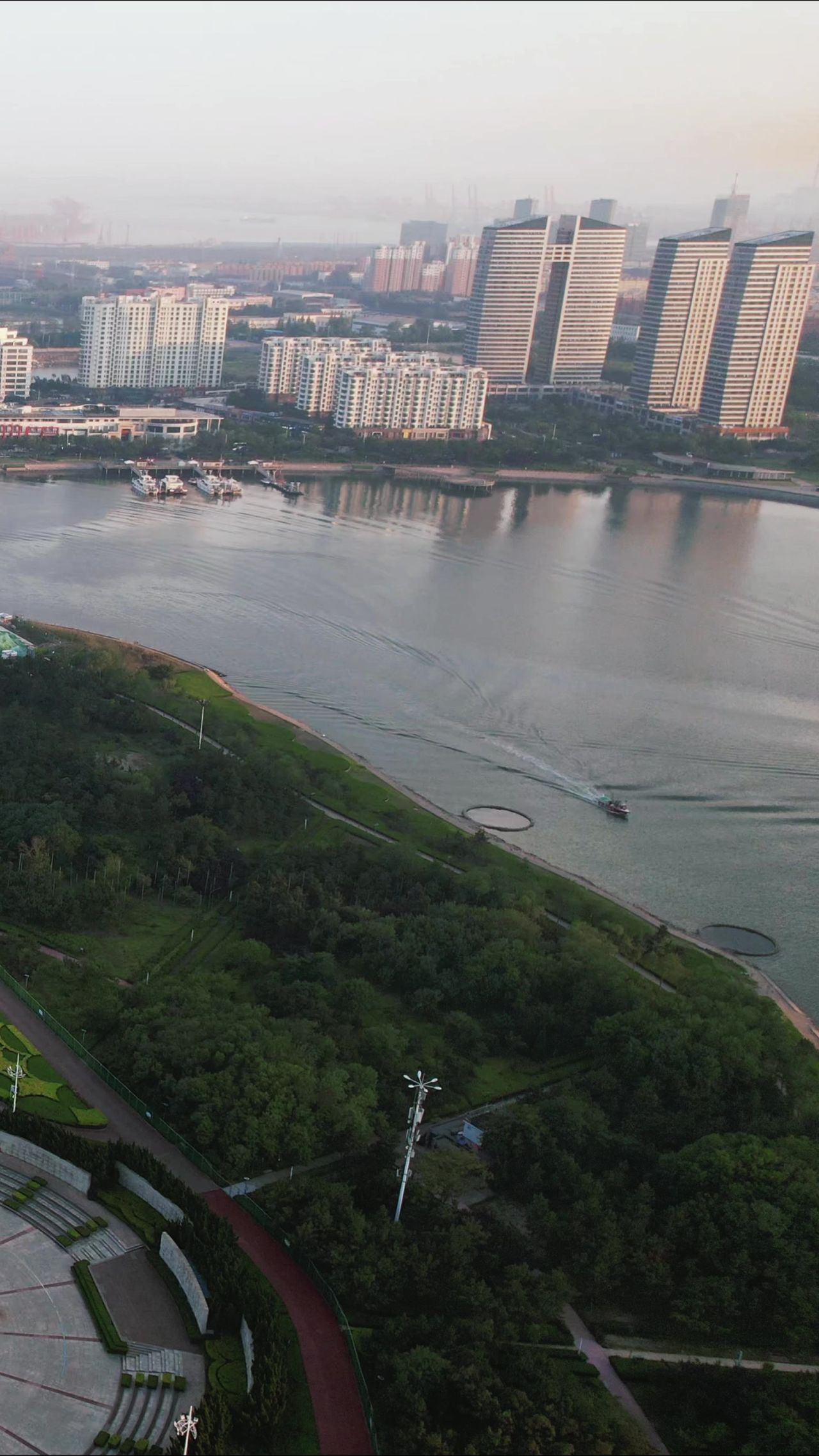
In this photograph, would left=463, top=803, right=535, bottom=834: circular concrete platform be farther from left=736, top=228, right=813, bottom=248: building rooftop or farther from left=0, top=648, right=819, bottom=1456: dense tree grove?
left=736, top=228, right=813, bottom=248: building rooftop

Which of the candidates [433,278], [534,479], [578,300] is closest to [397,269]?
[433,278]

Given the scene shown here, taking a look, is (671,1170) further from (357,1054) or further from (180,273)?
(180,273)

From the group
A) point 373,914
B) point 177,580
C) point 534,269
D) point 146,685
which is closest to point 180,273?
point 534,269

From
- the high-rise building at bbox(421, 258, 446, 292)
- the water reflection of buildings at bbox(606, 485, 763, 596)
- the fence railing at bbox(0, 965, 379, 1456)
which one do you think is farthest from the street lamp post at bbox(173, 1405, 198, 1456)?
the high-rise building at bbox(421, 258, 446, 292)

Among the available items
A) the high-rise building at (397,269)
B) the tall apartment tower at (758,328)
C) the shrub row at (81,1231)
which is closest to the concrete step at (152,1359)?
the shrub row at (81,1231)

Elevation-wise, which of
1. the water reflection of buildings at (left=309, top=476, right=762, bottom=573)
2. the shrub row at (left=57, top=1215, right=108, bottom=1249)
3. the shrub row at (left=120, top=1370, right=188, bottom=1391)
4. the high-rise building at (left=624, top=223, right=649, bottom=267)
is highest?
the high-rise building at (left=624, top=223, right=649, bottom=267)

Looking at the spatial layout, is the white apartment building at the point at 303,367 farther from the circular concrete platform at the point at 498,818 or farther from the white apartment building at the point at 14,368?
the circular concrete platform at the point at 498,818

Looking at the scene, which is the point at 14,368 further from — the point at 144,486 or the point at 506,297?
the point at 506,297
